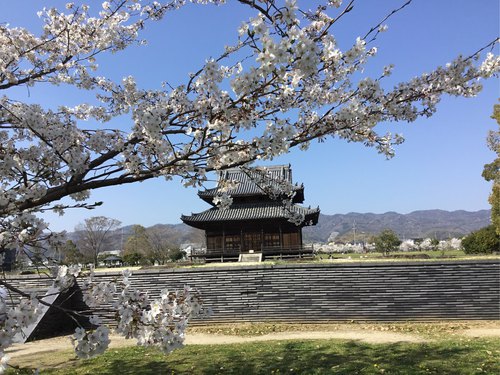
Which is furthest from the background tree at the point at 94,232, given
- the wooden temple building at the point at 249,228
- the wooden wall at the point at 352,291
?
the wooden wall at the point at 352,291

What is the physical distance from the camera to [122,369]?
6543mm

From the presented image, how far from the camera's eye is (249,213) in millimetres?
22984

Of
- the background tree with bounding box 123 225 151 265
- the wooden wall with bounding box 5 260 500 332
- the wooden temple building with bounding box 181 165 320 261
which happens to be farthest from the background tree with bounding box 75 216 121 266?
the wooden wall with bounding box 5 260 500 332

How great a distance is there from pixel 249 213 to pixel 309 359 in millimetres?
16535

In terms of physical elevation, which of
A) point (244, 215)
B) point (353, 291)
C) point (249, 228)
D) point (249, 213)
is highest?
point (249, 213)

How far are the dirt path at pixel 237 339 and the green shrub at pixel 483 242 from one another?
51.0ft

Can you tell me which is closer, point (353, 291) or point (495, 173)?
point (353, 291)

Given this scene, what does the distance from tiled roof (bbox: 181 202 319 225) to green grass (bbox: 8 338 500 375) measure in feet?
47.3

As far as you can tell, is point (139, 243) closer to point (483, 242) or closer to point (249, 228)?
point (249, 228)

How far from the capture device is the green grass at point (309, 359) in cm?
582

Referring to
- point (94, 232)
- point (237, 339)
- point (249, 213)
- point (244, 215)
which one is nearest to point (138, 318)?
point (237, 339)

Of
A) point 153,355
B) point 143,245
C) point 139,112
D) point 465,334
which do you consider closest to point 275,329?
point 153,355

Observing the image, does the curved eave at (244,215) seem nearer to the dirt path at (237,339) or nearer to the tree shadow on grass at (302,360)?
the dirt path at (237,339)

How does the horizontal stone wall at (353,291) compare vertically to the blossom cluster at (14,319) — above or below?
below
